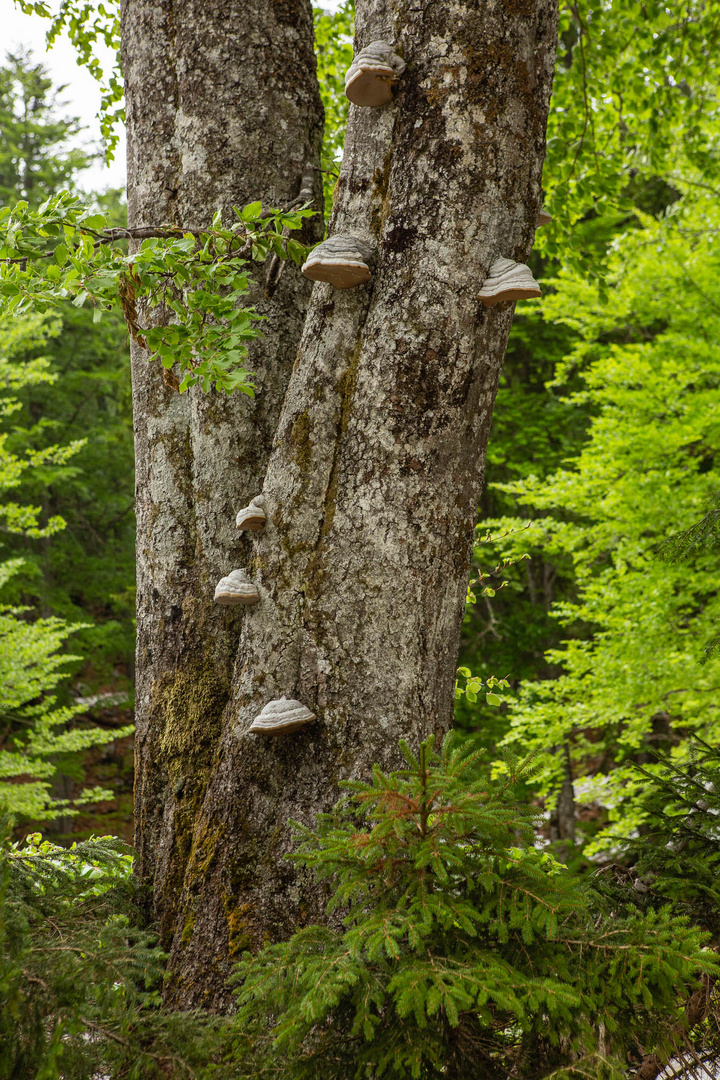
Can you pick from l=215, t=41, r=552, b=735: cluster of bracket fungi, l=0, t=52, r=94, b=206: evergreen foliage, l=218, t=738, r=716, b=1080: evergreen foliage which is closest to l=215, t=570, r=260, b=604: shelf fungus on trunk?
l=215, t=41, r=552, b=735: cluster of bracket fungi

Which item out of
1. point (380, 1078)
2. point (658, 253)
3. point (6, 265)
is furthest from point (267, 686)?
→ point (658, 253)

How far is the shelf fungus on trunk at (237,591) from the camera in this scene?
2467mm

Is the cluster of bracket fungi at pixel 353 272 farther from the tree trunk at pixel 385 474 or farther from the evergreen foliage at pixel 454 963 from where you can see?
the evergreen foliage at pixel 454 963

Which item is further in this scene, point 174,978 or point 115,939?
point 174,978

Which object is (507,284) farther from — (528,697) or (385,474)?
(528,697)

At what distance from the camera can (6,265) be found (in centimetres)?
248

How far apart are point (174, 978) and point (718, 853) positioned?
1774mm

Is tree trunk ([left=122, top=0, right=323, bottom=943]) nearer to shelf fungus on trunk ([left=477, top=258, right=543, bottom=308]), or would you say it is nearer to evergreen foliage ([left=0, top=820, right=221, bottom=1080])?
evergreen foliage ([left=0, top=820, right=221, bottom=1080])

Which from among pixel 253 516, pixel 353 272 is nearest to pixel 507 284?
pixel 353 272

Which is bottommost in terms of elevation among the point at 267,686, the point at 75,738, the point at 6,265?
the point at 75,738

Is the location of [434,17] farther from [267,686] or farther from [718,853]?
[718,853]

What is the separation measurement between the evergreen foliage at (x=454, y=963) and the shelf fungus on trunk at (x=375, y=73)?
2.10m

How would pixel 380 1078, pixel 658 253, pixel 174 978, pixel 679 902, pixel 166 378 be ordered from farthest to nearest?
pixel 658 253, pixel 166 378, pixel 174 978, pixel 679 902, pixel 380 1078

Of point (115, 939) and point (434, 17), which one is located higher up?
point (434, 17)
